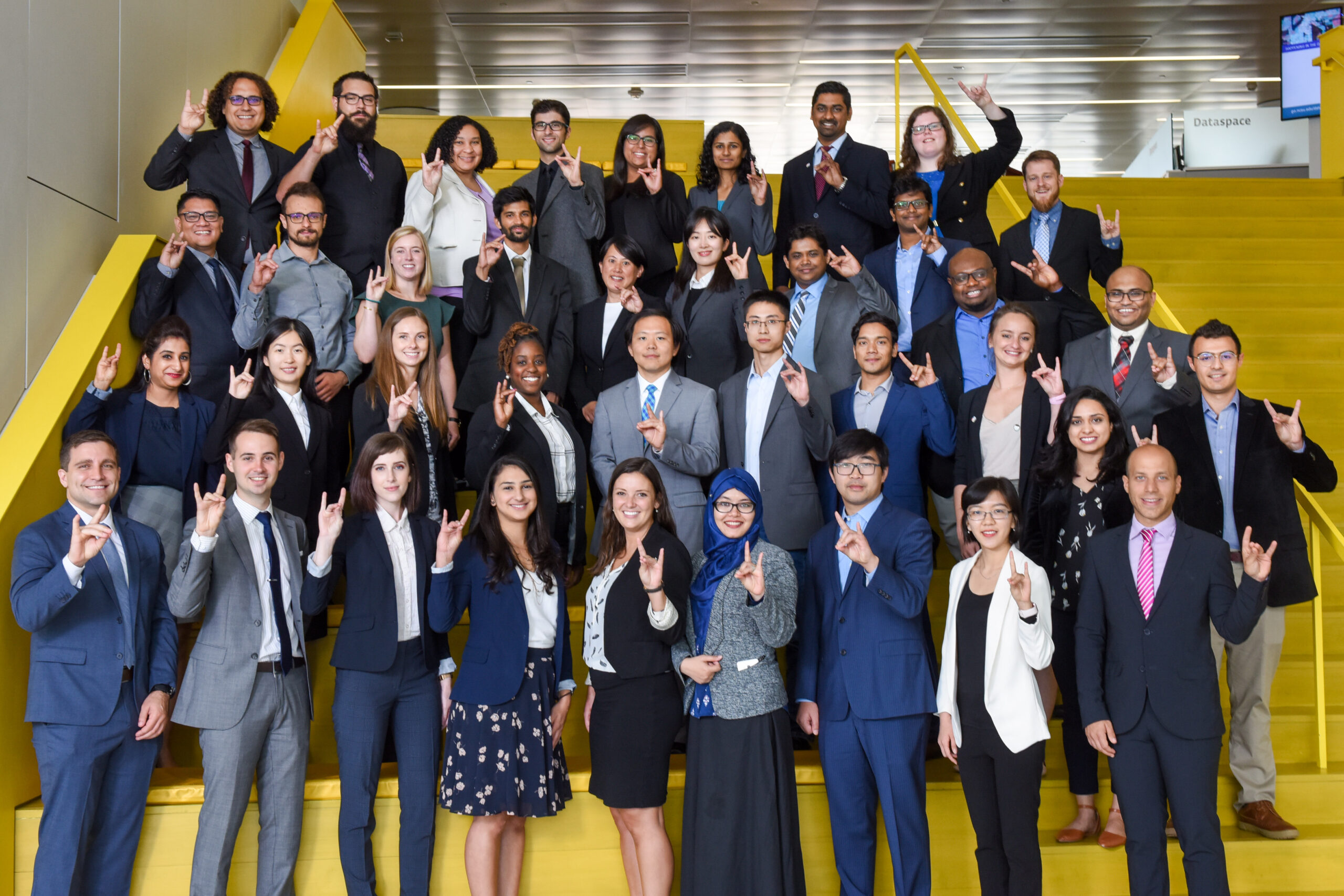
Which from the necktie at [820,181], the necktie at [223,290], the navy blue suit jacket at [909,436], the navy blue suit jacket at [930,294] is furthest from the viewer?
the necktie at [820,181]

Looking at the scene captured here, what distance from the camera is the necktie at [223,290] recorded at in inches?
170

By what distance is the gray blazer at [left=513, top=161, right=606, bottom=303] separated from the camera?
→ 198 inches

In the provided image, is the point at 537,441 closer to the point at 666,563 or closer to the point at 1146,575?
the point at 666,563

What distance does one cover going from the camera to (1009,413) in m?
4.00

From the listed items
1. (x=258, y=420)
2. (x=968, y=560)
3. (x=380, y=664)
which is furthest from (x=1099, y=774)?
(x=258, y=420)

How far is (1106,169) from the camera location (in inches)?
708

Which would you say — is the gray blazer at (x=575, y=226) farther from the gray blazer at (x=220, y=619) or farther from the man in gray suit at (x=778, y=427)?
the gray blazer at (x=220, y=619)

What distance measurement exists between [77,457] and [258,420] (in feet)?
1.71

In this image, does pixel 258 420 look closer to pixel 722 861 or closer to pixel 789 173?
pixel 722 861

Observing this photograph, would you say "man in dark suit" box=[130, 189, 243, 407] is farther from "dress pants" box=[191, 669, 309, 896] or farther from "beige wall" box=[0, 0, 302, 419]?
"dress pants" box=[191, 669, 309, 896]

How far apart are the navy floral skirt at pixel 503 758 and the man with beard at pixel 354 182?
223 cm

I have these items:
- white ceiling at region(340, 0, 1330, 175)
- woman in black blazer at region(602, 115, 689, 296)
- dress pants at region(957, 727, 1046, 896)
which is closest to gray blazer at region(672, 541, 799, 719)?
dress pants at region(957, 727, 1046, 896)

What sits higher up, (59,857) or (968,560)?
(968,560)

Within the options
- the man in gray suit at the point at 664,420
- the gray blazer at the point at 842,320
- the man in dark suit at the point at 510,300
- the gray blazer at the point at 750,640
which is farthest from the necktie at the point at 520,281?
→ the gray blazer at the point at 750,640
